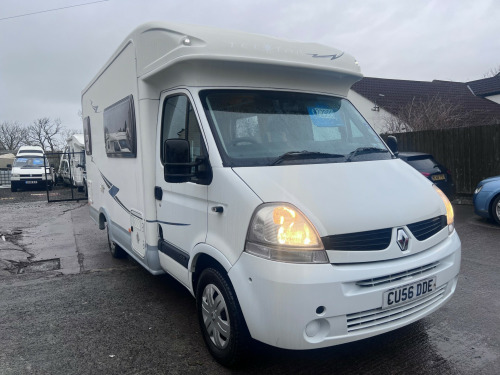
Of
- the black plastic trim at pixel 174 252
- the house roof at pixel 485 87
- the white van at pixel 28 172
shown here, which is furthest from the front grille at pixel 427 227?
the house roof at pixel 485 87

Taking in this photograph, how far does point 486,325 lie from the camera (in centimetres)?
388

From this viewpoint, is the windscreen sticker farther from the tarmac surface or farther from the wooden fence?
the wooden fence

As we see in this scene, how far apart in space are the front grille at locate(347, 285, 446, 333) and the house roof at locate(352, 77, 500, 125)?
22.6 m

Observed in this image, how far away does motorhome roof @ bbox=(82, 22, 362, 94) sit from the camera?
11.4ft

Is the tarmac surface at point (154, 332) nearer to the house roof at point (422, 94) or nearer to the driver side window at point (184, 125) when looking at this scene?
the driver side window at point (184, 125)

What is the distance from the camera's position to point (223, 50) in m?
3.51

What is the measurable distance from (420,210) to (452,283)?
0.75m

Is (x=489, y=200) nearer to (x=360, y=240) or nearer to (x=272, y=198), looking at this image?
(x=360, y=240)

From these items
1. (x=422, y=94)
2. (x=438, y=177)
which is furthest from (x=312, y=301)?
(x=422, y=94)

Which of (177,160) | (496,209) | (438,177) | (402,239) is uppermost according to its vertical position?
(177,160)

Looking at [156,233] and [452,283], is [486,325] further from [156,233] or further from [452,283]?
[156,233]

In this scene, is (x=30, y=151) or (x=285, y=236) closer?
(x=285, y=236)

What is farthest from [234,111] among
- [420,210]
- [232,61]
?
[420,210]

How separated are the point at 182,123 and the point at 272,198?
1.37 meters
